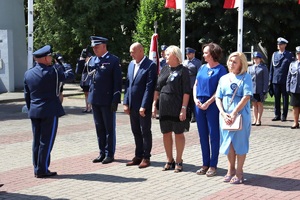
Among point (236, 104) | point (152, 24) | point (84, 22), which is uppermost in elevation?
point (84, 22)

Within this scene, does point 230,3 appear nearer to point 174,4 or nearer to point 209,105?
point 174,4

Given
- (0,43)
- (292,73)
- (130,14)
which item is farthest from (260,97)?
(130,14)

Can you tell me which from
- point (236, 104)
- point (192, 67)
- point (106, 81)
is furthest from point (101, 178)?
point (192, 67)

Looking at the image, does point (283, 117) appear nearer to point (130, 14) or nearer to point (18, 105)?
point (18, 105)

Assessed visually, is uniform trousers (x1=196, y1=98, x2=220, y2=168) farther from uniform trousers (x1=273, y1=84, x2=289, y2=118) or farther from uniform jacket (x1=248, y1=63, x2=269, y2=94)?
uniform trousers (x1=273, y1=84, x2=289, y2=118)

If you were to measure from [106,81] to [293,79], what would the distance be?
5866 mm

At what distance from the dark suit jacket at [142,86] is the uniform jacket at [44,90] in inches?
44.2

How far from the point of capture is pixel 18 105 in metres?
19.6

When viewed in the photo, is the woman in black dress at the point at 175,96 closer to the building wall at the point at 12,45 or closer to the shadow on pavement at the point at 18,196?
the shadow on pavement at the point at 18,196

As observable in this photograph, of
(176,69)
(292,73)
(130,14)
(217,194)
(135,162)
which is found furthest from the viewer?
(130,14)

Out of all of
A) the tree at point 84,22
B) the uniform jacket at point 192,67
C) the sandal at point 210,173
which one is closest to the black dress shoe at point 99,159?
the sandal at point 210,173

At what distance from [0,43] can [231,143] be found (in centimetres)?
1777

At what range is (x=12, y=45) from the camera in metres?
23.5

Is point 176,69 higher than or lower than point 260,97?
higher
